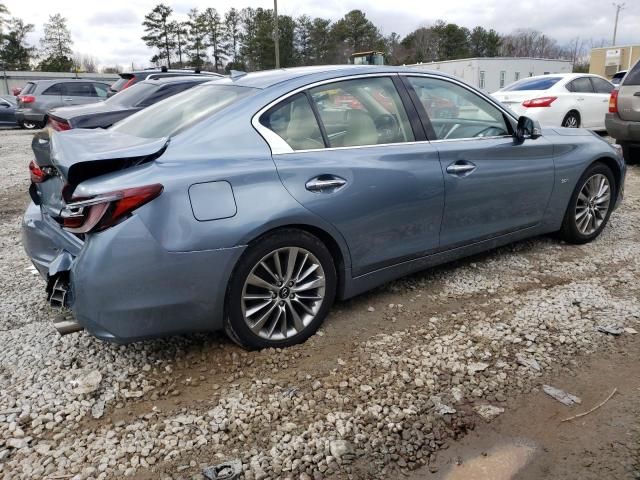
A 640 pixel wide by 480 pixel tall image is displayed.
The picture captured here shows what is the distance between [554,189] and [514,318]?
147cm

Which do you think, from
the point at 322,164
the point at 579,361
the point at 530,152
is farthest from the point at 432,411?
the point at 530,152

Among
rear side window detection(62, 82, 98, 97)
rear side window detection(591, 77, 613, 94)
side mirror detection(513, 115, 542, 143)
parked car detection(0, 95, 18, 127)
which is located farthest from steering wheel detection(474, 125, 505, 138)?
parked car detection(0, 95, 18, 127)

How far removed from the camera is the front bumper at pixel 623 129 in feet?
26.1

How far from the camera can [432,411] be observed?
260 cm

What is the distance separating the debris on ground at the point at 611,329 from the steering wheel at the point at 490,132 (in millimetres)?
1562

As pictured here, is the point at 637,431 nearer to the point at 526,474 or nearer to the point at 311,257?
the point at 526,474

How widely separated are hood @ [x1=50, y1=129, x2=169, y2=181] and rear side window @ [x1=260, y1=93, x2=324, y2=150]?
614mm

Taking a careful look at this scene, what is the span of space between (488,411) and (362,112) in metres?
1.92

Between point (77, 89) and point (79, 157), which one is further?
point (77, 89)

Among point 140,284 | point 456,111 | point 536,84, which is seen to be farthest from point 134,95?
point 536,84

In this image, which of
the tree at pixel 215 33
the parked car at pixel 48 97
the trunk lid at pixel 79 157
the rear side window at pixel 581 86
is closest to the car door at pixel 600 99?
the rear side window at pixel 581 86

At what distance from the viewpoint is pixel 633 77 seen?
805 centimetres

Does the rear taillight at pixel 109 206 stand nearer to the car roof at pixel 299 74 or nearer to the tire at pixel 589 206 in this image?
the car roof at pixel 299 74

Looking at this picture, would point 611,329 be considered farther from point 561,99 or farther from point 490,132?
point 561,99
